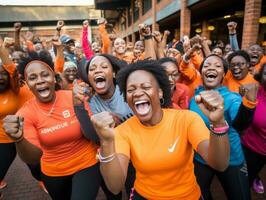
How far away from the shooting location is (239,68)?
379 cm

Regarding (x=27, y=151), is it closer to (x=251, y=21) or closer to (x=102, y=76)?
(x=102, y=76)

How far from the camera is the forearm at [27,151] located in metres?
2.07

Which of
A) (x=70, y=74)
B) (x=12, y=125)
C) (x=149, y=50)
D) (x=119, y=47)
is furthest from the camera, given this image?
(x=119, y=47)

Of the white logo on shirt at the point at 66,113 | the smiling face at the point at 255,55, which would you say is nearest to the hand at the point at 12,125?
the white logo on shirt at the point at 66,113

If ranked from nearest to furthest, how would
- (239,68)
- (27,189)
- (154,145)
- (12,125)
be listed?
1. (12,125)
2. (154,145)
3. (239,68)
4. (27,189)

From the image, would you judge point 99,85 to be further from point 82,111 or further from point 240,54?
point 240,54

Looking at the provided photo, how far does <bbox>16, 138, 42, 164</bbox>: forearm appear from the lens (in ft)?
6.78

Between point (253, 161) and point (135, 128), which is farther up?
point (135, 128)

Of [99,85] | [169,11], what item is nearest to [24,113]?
[99,85]

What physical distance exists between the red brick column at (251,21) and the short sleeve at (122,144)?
217 inches

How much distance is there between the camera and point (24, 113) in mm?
2539

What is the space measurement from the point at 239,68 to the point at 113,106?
208 centimetres

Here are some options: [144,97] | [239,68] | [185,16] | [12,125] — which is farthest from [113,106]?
[185,16]

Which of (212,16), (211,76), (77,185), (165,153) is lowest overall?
(77,185)
